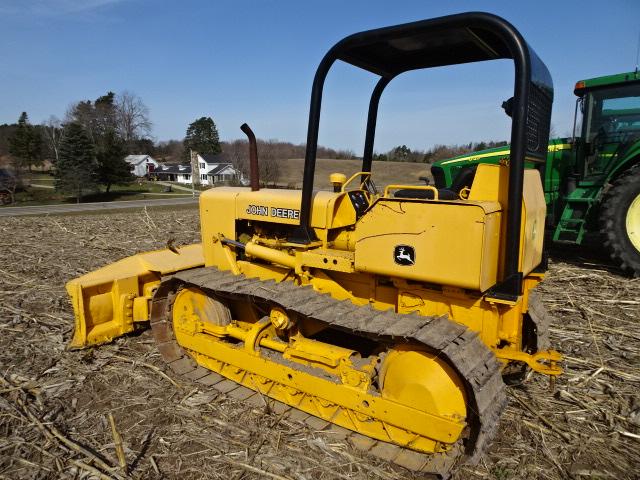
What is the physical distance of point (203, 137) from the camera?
8525cm

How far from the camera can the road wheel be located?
7.13 m

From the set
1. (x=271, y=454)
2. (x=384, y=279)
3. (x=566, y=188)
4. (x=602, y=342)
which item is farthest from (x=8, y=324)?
(x=566, y=188)

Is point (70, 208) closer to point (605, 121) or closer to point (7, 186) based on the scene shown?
point (7, 186)

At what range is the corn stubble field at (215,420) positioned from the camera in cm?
321

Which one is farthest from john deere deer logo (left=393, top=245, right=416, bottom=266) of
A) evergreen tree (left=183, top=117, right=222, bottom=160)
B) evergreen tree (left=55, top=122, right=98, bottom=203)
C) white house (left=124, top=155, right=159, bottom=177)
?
evergreen tree (left=183, top=117, right=222, bottom=160)

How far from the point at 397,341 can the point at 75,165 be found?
39.9 meters

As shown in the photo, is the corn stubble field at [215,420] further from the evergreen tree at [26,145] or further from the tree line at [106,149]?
the evergreen tree at [26,145]

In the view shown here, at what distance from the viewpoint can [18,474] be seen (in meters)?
3.15

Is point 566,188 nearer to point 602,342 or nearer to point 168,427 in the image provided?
point 602,342

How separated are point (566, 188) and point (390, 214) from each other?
6.38m

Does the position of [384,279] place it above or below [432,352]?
above

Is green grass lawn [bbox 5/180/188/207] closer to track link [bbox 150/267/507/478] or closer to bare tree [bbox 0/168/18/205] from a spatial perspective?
bare tree [bbox 0/168/18/205]

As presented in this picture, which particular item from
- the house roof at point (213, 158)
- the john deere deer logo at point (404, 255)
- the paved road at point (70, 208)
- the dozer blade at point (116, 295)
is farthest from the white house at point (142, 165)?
the john deere deer logo at point (404, 255)

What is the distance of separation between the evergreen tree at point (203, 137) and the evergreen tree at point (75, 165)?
143 feet
